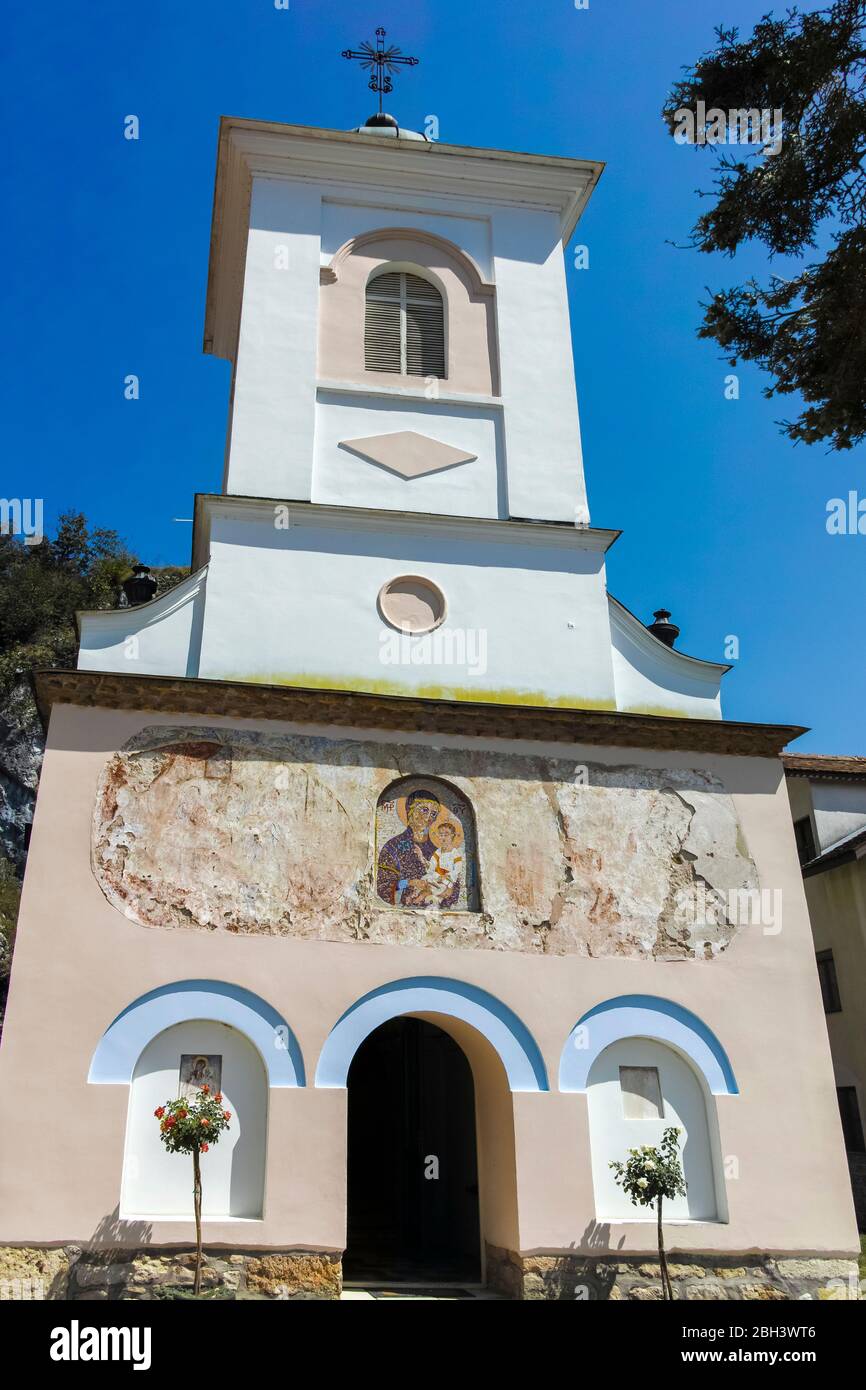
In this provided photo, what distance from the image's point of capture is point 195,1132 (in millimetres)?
9258

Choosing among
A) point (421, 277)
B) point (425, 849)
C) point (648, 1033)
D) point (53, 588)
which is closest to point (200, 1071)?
point (425, 849)

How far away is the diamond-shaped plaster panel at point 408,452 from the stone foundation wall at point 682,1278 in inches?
344

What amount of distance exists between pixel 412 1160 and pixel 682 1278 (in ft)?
15.6

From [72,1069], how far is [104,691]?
12.0 ft

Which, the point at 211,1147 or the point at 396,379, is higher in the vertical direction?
the point at 396,379

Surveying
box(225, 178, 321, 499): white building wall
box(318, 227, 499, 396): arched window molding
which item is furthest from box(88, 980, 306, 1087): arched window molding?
box(318, 227, 499, 396): arched window molding

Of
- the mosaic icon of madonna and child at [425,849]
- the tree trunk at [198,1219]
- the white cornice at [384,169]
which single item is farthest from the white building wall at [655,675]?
the tree trunk at [198,1219]

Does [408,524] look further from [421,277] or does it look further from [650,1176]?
[650,1176]

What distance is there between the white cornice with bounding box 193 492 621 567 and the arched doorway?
5.99 meters

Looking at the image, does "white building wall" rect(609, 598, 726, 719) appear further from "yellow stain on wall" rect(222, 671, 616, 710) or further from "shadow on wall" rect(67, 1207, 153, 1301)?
"shadow on wall" rect(67, 1207, 153, 1301)

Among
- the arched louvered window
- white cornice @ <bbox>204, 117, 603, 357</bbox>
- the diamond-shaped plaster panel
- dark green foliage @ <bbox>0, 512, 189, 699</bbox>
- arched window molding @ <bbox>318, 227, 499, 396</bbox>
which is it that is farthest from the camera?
dark green foliage @ <bbox>0, 512, 189, 699</bbox>

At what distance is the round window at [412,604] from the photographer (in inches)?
494

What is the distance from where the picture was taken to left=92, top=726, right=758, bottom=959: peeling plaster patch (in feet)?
35.0

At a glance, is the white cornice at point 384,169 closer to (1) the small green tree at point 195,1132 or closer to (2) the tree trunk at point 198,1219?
(1) the small green tree at point 195,1132
